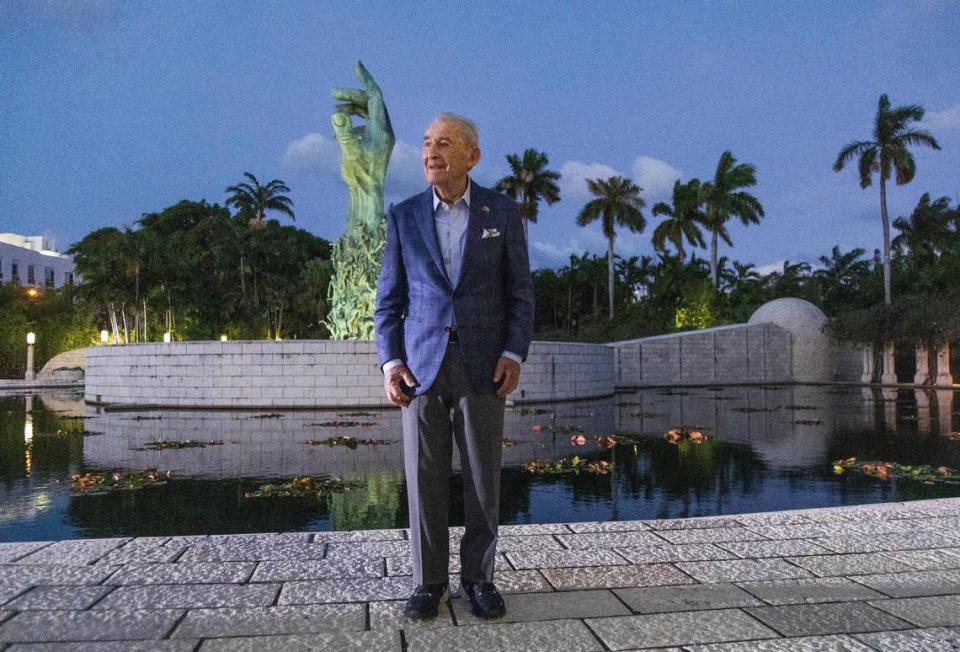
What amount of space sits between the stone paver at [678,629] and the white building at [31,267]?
61.8m

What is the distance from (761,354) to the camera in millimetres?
36344

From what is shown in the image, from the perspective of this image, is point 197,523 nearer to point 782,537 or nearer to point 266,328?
point 782,537

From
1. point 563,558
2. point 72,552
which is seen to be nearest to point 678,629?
point 563,558

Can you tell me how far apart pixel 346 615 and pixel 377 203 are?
61.1 feet

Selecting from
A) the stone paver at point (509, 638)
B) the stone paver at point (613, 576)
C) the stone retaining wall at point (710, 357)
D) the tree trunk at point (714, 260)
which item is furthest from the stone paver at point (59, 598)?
the tree trunk at point (714, 260)

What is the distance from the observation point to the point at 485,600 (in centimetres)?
317

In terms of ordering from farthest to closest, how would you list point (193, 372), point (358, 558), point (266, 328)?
point (266, 328) → point (193, 372) → point (358, 558)

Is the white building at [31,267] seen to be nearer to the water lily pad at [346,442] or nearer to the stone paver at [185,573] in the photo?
the water lily pad at [346,442]

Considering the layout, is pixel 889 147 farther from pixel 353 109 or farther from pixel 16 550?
pixel 16 550

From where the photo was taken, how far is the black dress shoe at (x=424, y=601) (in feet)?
10.3

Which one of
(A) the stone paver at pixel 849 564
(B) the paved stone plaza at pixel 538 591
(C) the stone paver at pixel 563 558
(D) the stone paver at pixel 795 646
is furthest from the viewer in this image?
(C) the stone paver at pixel 563 558

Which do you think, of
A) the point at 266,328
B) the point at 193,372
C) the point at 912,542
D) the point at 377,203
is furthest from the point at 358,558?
the point at 266,328

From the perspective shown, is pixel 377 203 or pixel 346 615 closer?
pixel 346 615

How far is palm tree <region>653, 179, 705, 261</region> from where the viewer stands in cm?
4909
